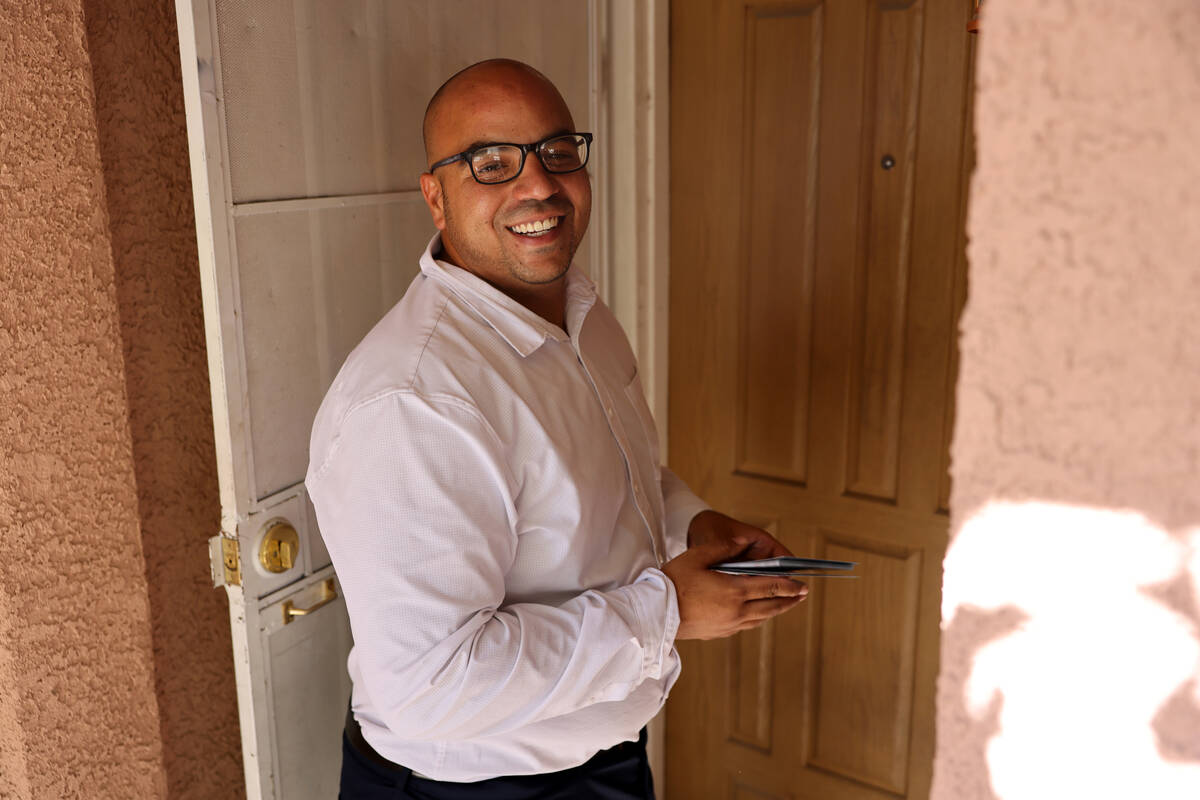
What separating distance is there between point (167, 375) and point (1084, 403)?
1.61 m

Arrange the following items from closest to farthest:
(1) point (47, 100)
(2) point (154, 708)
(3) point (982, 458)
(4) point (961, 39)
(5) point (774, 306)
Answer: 1. (3) point (982, 458)
2. (1) point (47, 100)
3. (2) point (154, 708)
4. (4) point (961, 39)
5. (5) point (774, 306)

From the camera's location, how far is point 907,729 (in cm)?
246

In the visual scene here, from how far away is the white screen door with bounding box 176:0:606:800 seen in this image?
1.56m

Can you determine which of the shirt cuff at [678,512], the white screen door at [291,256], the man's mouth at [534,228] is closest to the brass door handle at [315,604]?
the white screen door at [291,256]

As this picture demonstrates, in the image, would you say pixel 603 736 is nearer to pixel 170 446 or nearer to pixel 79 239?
pixel 170 446

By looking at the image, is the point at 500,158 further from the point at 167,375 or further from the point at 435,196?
the point at 167,375

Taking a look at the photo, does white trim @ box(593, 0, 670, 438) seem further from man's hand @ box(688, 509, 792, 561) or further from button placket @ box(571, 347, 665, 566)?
button placket @ box(571, 347, 665, 566)

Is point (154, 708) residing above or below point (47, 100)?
below

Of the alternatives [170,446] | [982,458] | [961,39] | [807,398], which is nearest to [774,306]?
[807,398]

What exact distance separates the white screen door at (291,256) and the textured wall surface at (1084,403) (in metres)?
1.28

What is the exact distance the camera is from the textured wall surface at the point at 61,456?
1.56 metres

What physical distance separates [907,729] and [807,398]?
821mm

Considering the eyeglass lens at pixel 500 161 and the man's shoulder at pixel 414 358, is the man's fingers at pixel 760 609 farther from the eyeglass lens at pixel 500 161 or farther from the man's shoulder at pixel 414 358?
the eyeglass lens at pixel 500 161

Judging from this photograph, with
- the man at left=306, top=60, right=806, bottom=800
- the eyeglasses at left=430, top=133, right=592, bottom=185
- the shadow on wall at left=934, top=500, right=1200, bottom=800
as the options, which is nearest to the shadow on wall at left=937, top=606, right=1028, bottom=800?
the shadow on wall at left=934, top=500, right=1200, bottom=800
